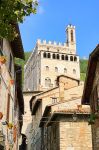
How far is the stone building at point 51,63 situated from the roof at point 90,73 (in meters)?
70.2

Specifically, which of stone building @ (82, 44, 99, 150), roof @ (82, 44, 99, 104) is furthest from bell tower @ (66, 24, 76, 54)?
stone building @ (82, 44, 99, 150)

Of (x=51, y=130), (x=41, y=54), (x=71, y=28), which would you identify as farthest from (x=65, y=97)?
(x=71, y=28)

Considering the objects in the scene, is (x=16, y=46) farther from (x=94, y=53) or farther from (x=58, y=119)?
(x=58, y=119)

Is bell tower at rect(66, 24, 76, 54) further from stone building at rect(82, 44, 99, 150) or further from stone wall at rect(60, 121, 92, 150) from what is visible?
stone building at rect(82, 44, 99, 150)

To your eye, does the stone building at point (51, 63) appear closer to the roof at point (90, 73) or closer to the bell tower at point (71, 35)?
the bell tower at point (71, 35)

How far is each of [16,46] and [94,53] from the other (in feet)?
15.6

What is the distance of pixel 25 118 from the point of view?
57.6 m

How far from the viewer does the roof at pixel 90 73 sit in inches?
723

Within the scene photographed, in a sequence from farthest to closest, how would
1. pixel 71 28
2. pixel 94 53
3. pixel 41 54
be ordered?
1. pixel 71 28
2. pixel 41 54
3. pixel 94 53

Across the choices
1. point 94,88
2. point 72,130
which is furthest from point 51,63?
point 94,88

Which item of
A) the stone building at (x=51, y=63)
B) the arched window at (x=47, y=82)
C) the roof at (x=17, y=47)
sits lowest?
the roof at (x=17, y=47)

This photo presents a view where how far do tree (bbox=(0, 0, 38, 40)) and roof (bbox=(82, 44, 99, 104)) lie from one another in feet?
35.2

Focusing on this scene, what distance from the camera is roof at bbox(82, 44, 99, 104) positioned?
18.4 metres

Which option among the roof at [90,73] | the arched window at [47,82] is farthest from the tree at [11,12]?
the arched window at [47,82]
